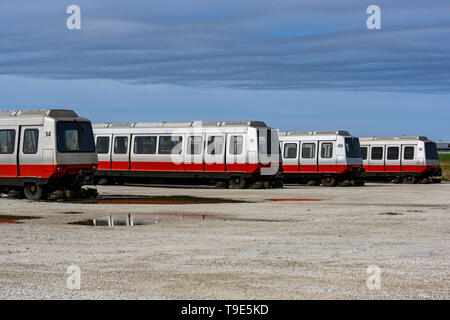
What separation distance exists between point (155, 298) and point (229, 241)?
523 cm

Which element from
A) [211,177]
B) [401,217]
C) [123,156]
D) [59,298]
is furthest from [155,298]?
[123,156]

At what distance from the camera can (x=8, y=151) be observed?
26.0 metres

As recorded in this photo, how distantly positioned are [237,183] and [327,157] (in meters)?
7.28

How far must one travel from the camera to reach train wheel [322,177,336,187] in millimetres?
40334

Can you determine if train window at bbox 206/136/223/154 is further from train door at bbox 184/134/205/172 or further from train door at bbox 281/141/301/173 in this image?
train door at bbox 281/141/301/173

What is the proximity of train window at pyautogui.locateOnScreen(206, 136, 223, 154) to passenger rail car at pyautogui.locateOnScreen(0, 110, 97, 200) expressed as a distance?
33.4 ft

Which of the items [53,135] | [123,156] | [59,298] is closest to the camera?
[59,298]

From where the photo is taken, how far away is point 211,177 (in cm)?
3522

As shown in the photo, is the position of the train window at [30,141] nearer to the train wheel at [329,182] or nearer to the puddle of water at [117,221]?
the puddle of water at [117,221]

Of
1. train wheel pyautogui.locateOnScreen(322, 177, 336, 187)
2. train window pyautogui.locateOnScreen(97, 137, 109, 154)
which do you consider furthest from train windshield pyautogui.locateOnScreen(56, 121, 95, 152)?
train wheel pyautogui.locateOnScreen(322, 177, 336, 187)

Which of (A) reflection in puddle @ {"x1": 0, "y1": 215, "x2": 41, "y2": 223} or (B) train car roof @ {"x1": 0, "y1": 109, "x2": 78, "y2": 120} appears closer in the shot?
(A) reflection in puddle @ {"x1": 0, "y1": 215, "x2": 41, "y2": 223}
